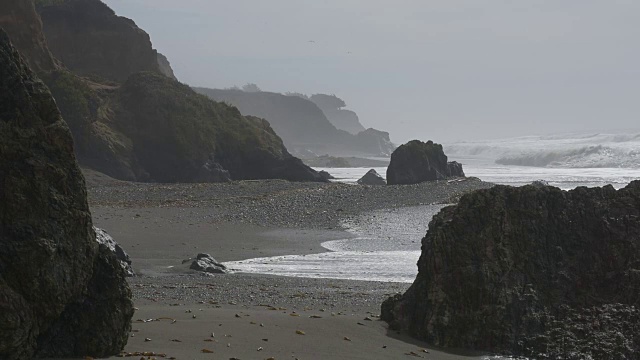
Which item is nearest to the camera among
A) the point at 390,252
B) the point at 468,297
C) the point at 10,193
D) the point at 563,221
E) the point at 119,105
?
the point at 10,193

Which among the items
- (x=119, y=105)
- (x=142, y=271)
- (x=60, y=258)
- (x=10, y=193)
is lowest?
(x=142, y=271)

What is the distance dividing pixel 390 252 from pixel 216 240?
4124 millimetres

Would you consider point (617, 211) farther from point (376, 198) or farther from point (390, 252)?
point (376, 198)

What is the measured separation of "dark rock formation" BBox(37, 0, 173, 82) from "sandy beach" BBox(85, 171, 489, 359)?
80.7 ft

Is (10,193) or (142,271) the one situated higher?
(10,193)

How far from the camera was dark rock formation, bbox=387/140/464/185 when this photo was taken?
4172 cm

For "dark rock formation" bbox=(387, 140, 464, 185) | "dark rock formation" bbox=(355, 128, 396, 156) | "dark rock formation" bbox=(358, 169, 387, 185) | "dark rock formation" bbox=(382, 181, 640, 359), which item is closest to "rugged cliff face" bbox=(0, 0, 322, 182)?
"dark rock formation" bbox=(358, 169, 387, 185)

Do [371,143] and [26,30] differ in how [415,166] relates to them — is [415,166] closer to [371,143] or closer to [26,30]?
[26,30]

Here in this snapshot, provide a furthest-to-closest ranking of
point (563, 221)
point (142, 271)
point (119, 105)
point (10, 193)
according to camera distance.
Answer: point (119, 105), point (142, 271), point (563, 221), point (10, 193)

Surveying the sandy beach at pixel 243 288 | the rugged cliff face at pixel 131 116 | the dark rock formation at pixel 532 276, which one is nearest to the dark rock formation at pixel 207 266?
the sandy beach at pixel 243 288

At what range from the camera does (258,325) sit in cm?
789

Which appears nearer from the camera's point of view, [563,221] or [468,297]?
[468,297]

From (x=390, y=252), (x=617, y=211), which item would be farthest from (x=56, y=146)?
(x=390, y=252)

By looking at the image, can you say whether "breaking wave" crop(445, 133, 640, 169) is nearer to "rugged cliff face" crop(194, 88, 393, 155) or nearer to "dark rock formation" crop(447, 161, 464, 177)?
"dark rock formation" crop(447, 161, 464, 177)
